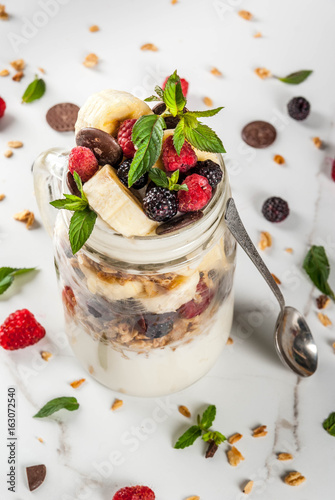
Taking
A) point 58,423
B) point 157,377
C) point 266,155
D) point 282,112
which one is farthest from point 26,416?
point 282,112

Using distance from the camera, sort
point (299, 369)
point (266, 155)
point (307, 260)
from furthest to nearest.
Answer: point (266, 155)
point (307, 260)
point (299, 369)

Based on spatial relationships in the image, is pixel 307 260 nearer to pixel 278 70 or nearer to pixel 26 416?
pixel 278 70

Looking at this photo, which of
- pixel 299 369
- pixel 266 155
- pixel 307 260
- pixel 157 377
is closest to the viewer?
pixel 157 377

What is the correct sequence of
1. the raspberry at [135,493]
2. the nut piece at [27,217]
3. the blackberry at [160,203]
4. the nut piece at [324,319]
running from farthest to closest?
the nut piece at [27,217], the nut piece at [324,319], the raspberry at [135,493], the blackberry at [160,203]

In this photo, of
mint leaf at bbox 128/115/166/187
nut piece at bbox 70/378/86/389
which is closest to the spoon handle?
mint leaf at bbox 128/115/166/187

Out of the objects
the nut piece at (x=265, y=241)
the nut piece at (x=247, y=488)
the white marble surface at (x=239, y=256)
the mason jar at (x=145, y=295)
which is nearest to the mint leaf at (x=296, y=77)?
the white marble surface at (x=239, y=256)

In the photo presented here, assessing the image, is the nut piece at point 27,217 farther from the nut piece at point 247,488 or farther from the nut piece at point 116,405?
the nut piece at point 247,488

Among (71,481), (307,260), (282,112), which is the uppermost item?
(282,112)
